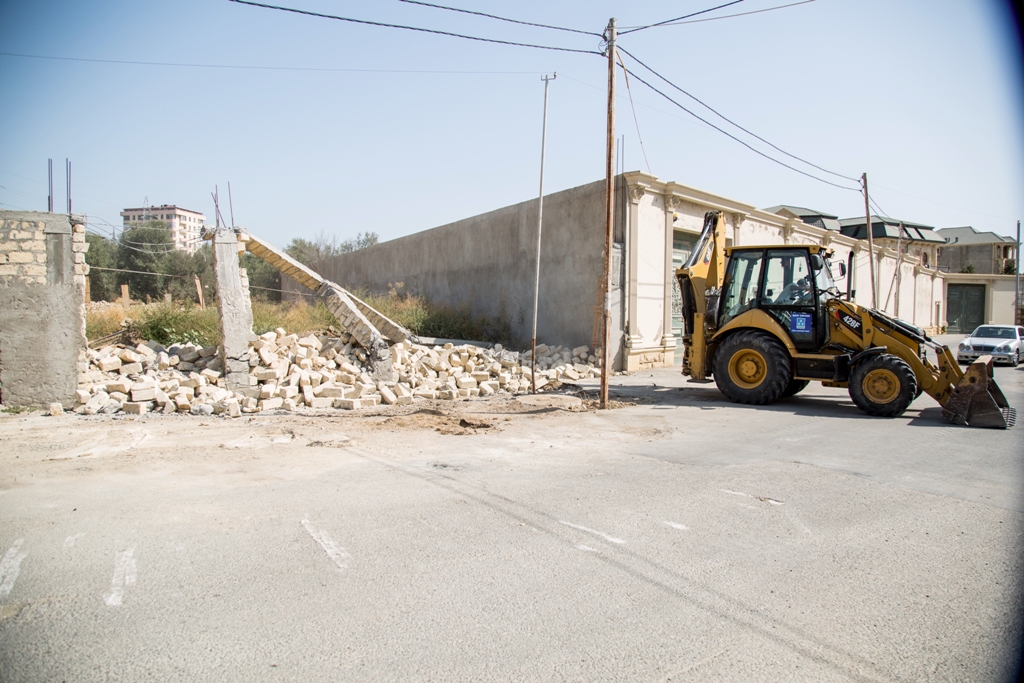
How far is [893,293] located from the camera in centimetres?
3334

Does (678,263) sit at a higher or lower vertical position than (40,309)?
higher

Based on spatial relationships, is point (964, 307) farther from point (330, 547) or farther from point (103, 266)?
point (103, 266)

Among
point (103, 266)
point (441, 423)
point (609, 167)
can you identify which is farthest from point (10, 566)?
point (103, 266)

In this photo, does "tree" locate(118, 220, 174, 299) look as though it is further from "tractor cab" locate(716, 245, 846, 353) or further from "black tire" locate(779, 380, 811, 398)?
Answer: "black tire" locate(779, 380, 811, 398)

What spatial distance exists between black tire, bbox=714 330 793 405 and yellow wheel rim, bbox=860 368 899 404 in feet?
3.93

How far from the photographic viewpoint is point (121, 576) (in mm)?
3486

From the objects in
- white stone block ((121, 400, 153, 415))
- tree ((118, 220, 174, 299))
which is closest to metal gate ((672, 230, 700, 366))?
white stone block ((121, 400, 153, 415))

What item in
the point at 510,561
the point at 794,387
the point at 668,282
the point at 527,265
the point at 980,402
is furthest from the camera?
the point at 527,265

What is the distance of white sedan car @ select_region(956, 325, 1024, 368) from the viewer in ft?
62.7

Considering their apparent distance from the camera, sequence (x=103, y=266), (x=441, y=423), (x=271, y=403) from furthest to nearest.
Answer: (x=103, y=266), (x=271, y=403), (x=441, y=423)

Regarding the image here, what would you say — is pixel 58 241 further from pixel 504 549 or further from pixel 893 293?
pixel 893 293

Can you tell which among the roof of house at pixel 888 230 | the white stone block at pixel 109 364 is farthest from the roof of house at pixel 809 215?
the white stone block at pixel 109 364

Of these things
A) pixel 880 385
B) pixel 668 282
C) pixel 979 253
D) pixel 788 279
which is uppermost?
pixel 979 253

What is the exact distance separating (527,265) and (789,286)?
9108 millimetres
